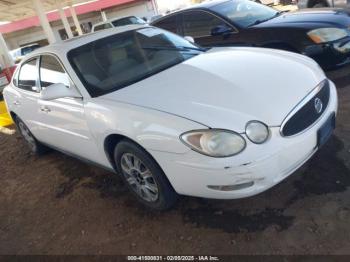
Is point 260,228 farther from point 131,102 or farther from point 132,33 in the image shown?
point 132,33

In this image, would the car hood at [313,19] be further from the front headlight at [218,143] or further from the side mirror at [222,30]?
the front headlight at [218,143]

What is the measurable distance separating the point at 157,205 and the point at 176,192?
1.04 feet

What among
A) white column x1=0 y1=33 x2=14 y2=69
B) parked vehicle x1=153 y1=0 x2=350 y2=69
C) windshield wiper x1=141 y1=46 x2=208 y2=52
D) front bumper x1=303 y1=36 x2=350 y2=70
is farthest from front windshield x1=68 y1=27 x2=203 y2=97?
white column x1=0 y1=33 x2=14 y2=69

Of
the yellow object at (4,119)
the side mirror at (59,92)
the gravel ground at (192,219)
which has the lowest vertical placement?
the yellow object at (4,119)

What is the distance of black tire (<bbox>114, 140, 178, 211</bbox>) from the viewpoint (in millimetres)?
3131

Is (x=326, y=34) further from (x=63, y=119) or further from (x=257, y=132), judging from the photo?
(x=63, y=119)

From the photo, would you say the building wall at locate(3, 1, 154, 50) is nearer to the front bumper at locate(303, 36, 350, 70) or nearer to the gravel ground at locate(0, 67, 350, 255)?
the front bumper at locate(303, 36, 350, 70)

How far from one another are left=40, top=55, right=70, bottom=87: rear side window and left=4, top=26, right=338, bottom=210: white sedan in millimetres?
11

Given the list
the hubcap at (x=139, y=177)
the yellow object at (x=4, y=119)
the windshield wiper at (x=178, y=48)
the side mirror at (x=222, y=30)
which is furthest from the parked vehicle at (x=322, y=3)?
the yellow object at (x=4, y=119)

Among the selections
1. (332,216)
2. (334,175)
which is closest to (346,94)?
(334,175)

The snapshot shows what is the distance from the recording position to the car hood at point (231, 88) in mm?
2826

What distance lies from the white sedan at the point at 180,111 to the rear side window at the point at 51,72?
1 centimetres

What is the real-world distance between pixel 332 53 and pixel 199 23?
7.86 ft

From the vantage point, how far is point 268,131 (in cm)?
276
